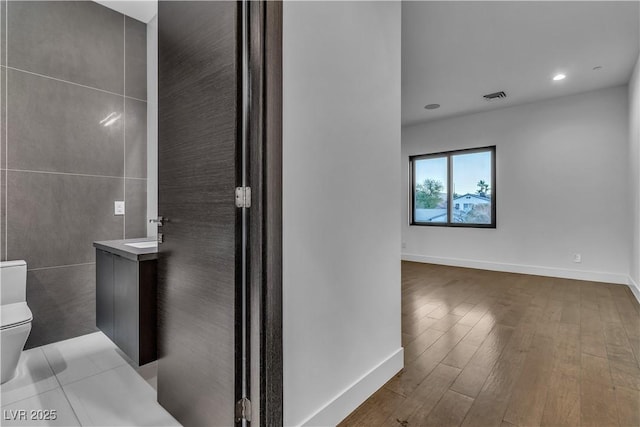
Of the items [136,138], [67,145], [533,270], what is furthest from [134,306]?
[533,270]

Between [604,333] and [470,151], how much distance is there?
3.54 meters

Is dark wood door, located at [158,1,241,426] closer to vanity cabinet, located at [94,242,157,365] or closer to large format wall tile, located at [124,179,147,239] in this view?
vanity cabinet, located at [94,242,157,365]

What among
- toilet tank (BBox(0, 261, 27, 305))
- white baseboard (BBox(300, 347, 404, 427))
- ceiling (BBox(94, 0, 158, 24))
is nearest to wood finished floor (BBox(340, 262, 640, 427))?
white baseboard (BBox(300, 347, 404, 427))

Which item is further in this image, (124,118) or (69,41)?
(124,118)

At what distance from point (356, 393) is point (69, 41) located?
10.5ft

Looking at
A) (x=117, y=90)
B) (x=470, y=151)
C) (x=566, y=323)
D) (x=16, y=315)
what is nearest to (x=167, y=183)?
(x=16, y=315)

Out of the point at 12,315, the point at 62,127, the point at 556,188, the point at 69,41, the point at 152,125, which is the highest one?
the point at 69,41

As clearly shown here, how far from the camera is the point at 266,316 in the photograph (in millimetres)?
1170

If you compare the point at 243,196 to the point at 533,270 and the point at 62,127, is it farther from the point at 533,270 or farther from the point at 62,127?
the point at 533,270

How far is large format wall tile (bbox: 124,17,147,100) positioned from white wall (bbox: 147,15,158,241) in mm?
42

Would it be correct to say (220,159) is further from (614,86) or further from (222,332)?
(614,86)

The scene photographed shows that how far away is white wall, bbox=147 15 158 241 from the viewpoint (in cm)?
276

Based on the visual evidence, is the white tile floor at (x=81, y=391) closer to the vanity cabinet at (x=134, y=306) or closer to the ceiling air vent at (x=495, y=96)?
the vanity cabinet at (x=134, y=306)

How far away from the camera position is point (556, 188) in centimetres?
460
